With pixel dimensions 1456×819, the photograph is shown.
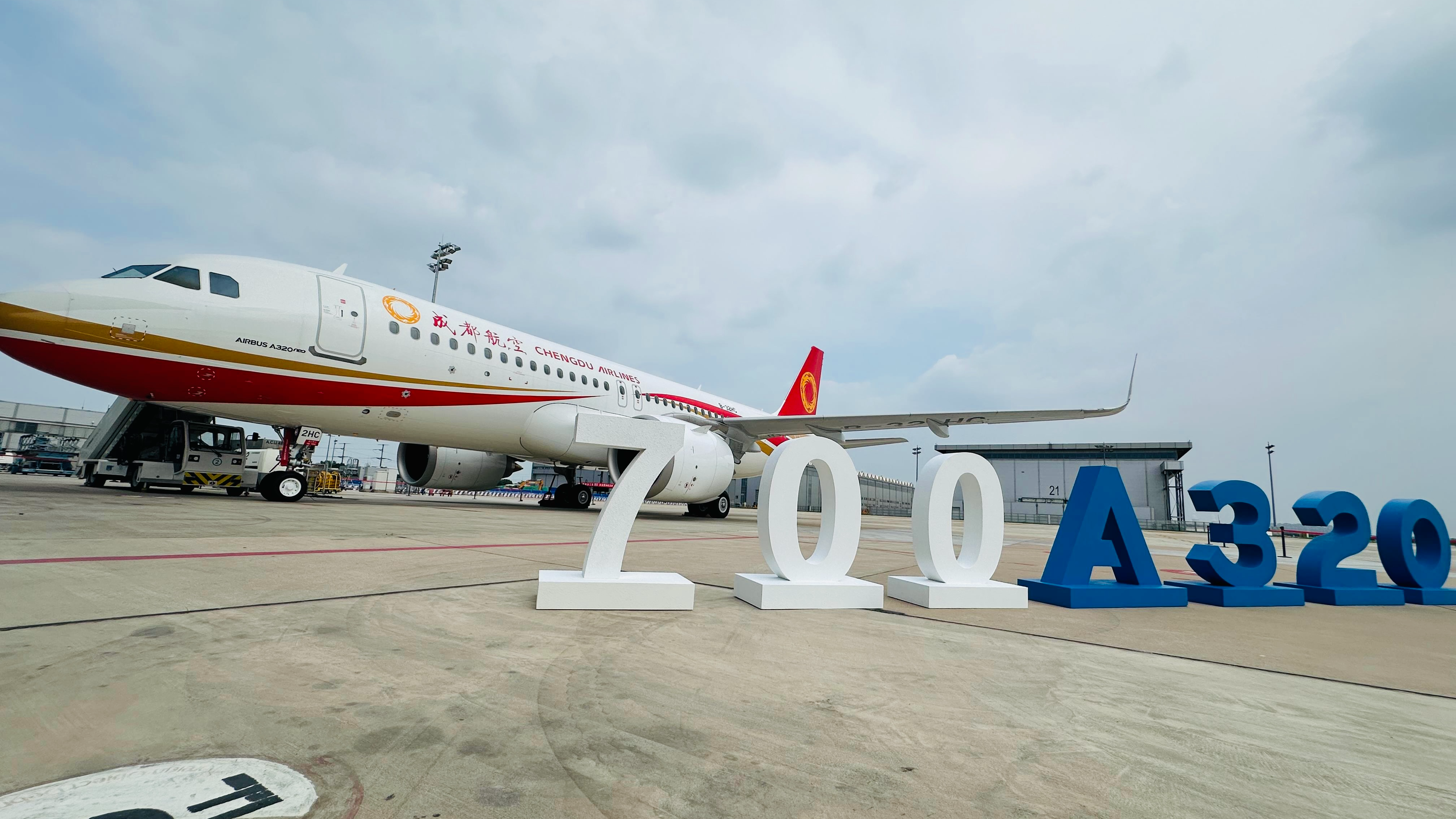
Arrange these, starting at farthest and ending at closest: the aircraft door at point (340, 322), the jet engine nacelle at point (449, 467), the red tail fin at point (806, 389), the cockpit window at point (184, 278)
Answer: the red tail fin at point (806, 389) → the jet engine nacelle at point (449, 467) → the aircraft door at point (340, 322) → the cockpit window at point (184, 278)

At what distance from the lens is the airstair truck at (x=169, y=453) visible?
486 inches

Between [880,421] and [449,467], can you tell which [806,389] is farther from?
[449,467]

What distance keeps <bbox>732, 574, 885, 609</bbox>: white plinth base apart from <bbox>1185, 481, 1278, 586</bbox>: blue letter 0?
3114mm

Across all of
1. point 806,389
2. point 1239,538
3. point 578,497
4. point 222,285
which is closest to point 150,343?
point 222,285

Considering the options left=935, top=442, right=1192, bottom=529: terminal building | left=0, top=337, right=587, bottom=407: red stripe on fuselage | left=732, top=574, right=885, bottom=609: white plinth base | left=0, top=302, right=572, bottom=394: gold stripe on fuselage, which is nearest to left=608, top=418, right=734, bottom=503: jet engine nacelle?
left=0, top=337, right=587, bottom=407: red stripe on fuselage

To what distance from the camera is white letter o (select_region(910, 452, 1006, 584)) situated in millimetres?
4652

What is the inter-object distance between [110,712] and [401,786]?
1096 millimetres

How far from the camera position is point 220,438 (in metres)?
12.9

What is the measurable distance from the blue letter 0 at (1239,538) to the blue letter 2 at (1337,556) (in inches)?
22.6

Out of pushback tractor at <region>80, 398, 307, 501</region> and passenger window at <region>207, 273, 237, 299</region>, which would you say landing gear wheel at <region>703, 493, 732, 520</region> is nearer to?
pushback tractor at <region>80, 398, 307, 501</region>

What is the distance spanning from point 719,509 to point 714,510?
0.79 feet

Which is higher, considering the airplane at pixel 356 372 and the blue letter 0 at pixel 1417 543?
the airplane at pixel 356 372

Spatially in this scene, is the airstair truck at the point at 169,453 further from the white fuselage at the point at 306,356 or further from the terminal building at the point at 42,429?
the terminal building at the point at 42,429

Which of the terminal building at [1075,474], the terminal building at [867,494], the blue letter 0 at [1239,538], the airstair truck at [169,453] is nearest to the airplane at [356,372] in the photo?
the airstair truck at [169,453]
